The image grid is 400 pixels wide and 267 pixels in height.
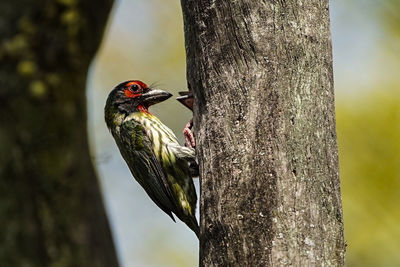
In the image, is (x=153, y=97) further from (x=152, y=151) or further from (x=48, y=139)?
(x=48, y=139)

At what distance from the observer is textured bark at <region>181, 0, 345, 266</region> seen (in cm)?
360

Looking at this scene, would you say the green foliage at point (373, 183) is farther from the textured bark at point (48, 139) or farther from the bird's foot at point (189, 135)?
the textured bark at point (48, 139)

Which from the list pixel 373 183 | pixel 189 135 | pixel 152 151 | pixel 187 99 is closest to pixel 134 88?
pixel 152 151

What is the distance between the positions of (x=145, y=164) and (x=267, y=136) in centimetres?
214

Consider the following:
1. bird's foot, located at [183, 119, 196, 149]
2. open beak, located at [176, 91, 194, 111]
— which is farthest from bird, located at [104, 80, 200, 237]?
open beak, located at [176, 91, 194, 111]

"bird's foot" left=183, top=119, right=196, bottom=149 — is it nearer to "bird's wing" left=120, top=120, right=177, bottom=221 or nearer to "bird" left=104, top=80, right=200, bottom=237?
"bird" left=104, top=80, right=200, bottom=237

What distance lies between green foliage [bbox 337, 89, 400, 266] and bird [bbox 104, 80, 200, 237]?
353cm

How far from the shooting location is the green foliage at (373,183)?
8625 millimetres

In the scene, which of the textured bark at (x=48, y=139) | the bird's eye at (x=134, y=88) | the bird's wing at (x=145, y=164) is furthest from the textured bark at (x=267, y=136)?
the bird's eye at (x=134, y=88)

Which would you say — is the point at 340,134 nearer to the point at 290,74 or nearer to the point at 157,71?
Result: the point at 157,71

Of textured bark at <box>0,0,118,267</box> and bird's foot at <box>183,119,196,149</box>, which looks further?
bird's foot at <box>183,119,196,149</box>

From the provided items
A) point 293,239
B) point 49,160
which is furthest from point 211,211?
point 49,160

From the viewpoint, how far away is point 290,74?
12.4 feet

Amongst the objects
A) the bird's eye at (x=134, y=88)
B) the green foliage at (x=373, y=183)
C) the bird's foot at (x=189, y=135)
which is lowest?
the green foliage at (x=373, y=183)
